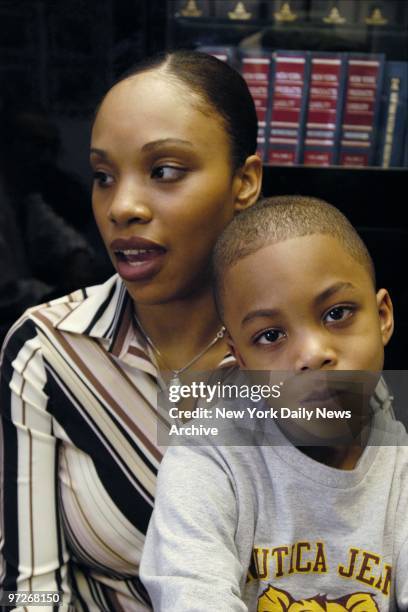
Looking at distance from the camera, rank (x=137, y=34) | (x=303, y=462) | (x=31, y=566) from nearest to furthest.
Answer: (x=303, y=462) < (x=31, y=566) < (x=137, y=34)

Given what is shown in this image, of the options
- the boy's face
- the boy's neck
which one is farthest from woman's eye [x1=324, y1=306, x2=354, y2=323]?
the boy's neck

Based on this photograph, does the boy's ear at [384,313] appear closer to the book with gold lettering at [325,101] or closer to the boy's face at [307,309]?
the boy's face at [307,309]

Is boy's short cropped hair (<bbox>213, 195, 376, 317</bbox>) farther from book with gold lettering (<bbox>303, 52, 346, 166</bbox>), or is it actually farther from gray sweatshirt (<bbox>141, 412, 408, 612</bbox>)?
book with gold lettering (<bbox>303, 52, 346, 166</bbox>)

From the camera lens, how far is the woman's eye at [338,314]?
0.69m

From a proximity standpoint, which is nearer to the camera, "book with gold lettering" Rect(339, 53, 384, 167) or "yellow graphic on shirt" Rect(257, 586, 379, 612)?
"yellow graphic on shirt" Rect(257, 586, 379, 612)

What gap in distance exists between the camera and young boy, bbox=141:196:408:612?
2.28 ft

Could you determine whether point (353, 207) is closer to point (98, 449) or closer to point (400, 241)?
point (400, 241)

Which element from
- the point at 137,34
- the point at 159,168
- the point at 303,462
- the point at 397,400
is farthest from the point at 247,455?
the point at 137,34

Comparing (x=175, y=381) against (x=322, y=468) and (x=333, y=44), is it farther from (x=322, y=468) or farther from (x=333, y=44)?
(x=333, y=44)

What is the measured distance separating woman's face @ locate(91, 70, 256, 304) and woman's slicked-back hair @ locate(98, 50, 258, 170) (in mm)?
10

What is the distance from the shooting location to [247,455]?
0.75 meters

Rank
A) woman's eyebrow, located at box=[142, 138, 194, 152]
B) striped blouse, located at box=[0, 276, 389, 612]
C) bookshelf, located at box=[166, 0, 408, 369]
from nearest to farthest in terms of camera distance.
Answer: woman's eyebrow, located at box=[142, 138, 194, 152]
striped blouse, located at box=[0, 276, 389, 612]
bookshelf, located at box=[166, 0, 408, 369]

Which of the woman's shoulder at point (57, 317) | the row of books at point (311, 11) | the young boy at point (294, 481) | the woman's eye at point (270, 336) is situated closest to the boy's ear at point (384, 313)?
the young boy at point (294, 481)

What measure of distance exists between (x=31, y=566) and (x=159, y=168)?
477mm
